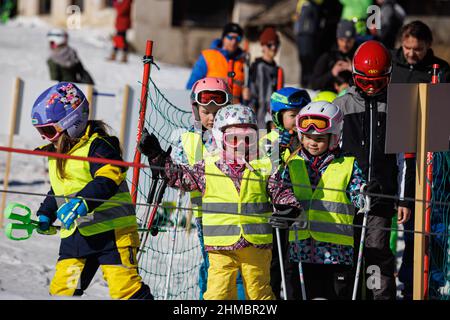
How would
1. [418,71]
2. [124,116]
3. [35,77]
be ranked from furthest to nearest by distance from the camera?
[35,77] → [124,116] → [418,71]

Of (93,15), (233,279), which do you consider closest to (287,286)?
(233,279)

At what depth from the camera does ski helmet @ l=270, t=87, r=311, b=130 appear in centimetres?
865

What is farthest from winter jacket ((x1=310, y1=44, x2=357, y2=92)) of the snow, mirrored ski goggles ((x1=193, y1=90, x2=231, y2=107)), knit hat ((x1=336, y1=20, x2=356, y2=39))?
mirrored ski goggles ((x1=193, y1=90, x2=231, y2=107))

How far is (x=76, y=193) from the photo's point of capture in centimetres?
699

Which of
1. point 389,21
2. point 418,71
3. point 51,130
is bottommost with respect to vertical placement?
point 51,130

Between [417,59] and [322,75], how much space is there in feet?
7.73

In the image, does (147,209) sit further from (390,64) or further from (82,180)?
(390,64)

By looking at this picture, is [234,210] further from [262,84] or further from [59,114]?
[262,84]

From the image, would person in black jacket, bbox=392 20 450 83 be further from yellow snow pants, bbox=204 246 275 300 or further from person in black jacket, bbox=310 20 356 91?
yellow snow pants, bbox=204 246 275 300

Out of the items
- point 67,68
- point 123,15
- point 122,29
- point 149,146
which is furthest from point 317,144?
point 123,15

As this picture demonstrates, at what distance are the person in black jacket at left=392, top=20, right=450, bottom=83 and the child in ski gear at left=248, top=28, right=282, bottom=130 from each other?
236 centimetres
